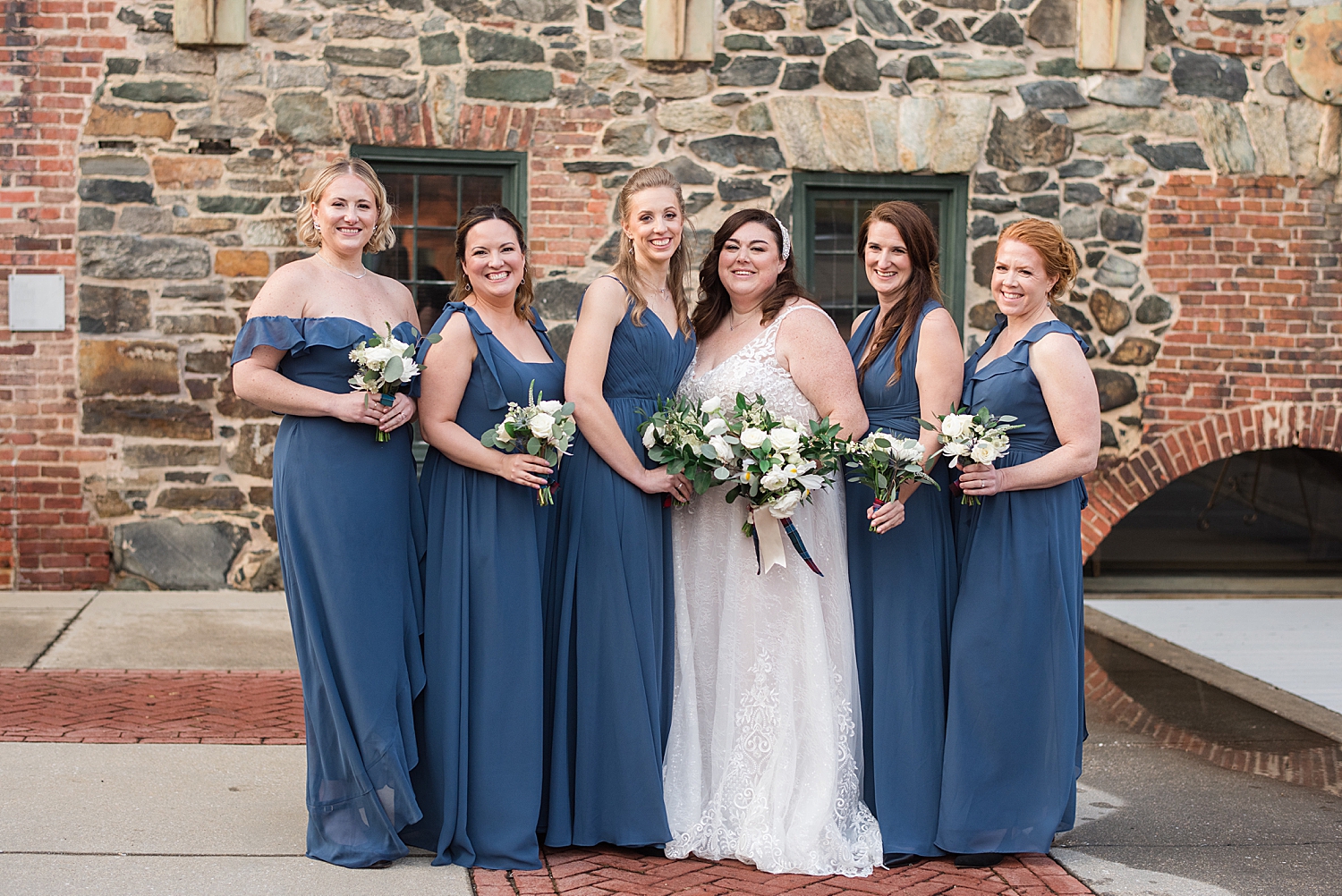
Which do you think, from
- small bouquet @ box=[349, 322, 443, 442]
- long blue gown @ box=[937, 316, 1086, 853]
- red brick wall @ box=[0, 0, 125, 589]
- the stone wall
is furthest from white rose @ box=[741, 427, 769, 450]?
red brick wall @ box=[0, 0, 125, 589]

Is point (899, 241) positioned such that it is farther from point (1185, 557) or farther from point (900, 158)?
point (1185, 557)

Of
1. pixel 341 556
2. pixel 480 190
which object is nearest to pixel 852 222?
pixel 480 190

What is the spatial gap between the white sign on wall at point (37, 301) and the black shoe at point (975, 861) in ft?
20.3

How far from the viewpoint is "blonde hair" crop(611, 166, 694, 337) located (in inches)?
155

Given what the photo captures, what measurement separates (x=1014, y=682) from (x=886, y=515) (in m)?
0.65

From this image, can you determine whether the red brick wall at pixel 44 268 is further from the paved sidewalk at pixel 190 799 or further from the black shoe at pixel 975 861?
the black shoe at pixel 975 861

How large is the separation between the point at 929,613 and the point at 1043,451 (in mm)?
615

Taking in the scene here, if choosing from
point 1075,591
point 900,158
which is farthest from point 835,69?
point 1075,591

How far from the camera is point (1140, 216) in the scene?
820 centimetres

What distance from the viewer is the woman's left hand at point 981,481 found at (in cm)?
375

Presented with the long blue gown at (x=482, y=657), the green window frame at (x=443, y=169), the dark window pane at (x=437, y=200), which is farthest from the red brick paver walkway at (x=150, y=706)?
the dark window pane at (x=437, y=200)

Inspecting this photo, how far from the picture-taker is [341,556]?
366 cm

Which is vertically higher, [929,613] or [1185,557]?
[929,613]

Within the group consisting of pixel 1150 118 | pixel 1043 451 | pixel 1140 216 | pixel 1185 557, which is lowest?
pixel 1185 557
